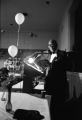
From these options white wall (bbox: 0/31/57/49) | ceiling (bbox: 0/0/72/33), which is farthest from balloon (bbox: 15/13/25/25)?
white wall (bbox: 0/31/57/49)

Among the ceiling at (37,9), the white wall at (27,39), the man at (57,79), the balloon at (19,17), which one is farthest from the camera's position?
the white wall at (27,39)

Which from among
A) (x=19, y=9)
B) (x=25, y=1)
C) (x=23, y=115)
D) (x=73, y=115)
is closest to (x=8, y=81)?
(x=23, y=115)

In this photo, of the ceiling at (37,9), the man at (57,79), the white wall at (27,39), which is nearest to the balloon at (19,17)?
the ceiling at (37,9)

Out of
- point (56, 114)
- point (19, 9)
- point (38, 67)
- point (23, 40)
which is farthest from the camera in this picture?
point (23, 40)

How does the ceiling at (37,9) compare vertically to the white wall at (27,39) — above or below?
above

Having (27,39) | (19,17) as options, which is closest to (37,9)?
(19,17)

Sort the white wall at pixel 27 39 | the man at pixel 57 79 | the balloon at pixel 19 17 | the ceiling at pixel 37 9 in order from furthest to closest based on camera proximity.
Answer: the white wall at pixel 27 39, the ceiling at pixel 37 9, the balloon at pixel 19 17, the man at pixel 57 79

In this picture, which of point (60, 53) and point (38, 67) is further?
point (60, 53)

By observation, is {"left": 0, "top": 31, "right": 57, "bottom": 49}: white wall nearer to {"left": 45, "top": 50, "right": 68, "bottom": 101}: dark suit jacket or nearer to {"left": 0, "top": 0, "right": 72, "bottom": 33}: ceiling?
{"left": 0, "top": 0, "right": 72, "bottom": 33}: ceiling

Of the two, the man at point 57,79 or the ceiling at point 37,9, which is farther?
the ceiling at point 37,9

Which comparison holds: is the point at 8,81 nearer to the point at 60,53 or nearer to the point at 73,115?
the point at 73,115

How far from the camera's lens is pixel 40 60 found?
2262 millimetres

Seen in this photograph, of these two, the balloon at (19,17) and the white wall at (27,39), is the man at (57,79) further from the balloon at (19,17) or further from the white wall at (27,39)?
the white wall at (27,39)

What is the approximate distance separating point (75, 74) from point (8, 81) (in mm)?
1521
